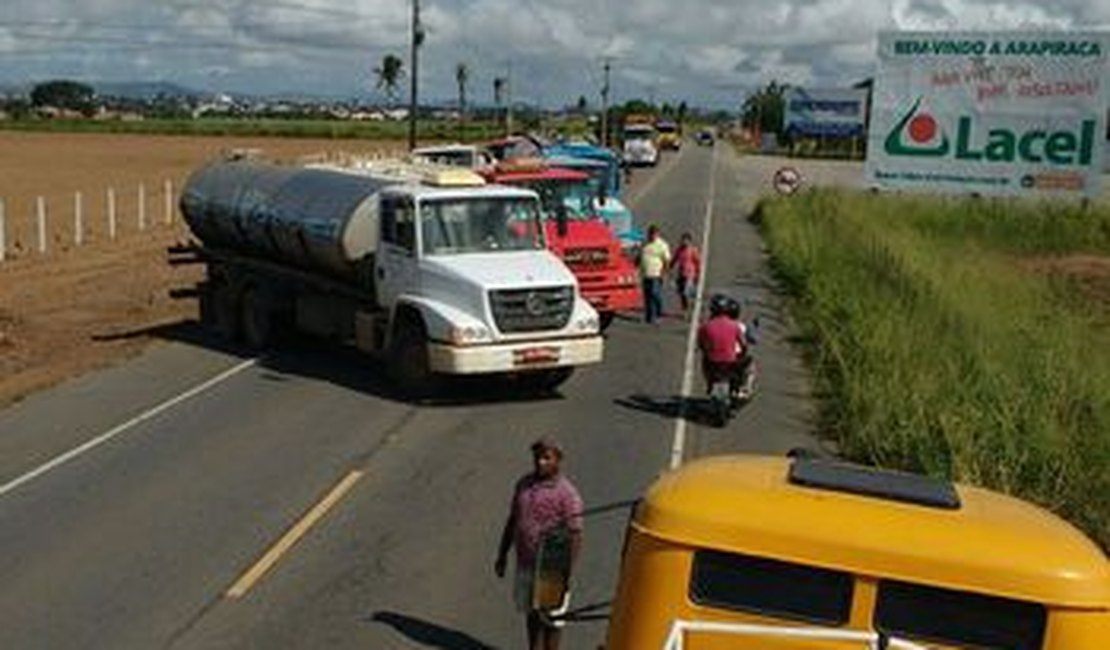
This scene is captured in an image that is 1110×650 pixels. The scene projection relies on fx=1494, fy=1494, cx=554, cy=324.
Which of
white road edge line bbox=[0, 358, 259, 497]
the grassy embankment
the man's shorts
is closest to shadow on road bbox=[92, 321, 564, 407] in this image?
white road edge line bbox=[0, 358, 259, 497]

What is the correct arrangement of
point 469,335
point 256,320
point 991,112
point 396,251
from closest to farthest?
point 469,335, point 396,251, point 256,320, point 991,112

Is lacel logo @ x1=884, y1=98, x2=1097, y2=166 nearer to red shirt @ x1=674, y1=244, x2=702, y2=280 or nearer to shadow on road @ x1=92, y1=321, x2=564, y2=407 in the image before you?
red shirt @ x1=674, y1=244, x2=702, y2=280

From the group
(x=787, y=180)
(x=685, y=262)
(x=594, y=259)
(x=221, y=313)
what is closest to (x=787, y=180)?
(x=787, y=180)

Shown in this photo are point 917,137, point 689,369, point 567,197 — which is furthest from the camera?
point 917,137

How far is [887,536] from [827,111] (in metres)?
116

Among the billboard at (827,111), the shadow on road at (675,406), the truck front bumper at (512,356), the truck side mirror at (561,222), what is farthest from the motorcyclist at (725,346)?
the billboard at (827,111)

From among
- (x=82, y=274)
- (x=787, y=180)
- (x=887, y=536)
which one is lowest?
(x=82, y=274)

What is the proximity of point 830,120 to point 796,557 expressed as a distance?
11521 cm

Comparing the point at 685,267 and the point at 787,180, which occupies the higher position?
the point at 787,180

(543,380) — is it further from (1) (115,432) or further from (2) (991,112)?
(2) (991,112)

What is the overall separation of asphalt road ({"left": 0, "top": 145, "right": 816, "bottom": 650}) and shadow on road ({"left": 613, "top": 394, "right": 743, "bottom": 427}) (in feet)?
0.20

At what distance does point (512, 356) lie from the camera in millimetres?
18781

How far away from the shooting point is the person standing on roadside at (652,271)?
25.6 metres

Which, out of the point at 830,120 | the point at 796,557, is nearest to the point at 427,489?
the point at 796,557
